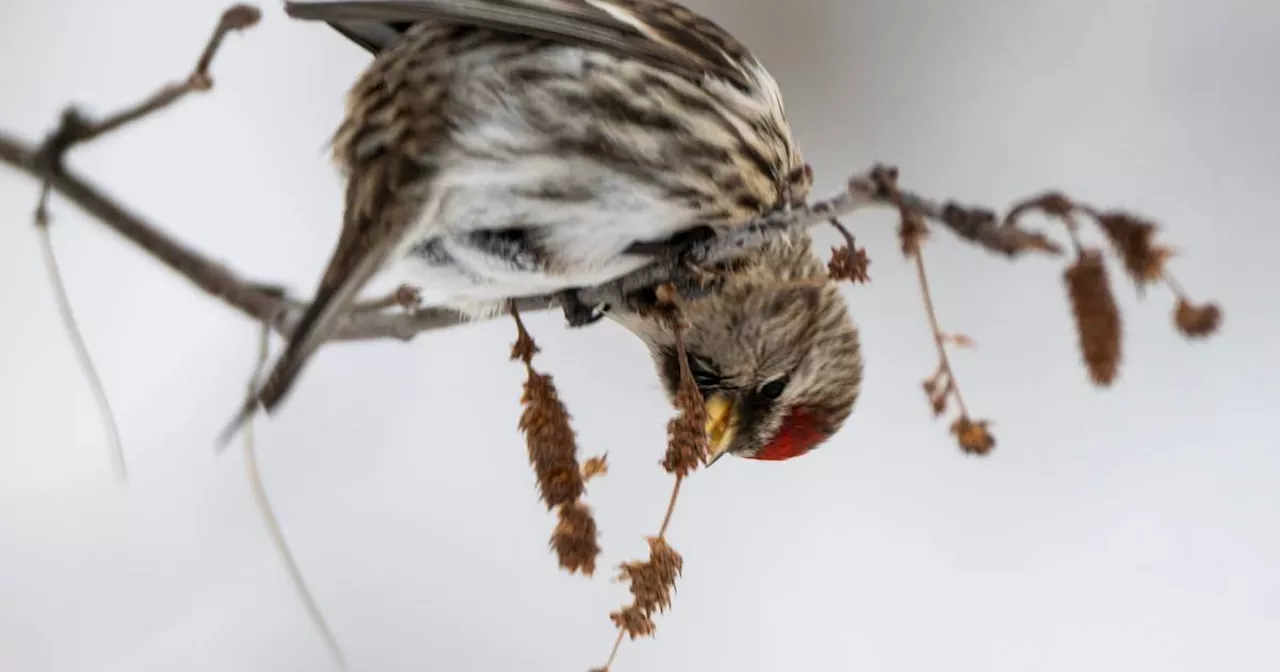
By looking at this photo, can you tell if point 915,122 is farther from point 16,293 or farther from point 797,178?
point 16,293

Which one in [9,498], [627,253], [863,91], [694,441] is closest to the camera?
[694,441]

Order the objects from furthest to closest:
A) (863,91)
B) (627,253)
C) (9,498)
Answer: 1. (863,91)
2. (9,498)
3. (627,253)

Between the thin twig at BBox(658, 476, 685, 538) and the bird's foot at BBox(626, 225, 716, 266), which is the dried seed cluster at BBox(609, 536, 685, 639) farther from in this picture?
the bird's foot at BBox(626, 225, 716, 266)

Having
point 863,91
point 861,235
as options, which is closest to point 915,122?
point 863,91

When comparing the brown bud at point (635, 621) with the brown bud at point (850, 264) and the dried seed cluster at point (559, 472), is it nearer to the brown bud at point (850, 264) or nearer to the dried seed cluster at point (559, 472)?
the dried seed cluster at point (559, 472)

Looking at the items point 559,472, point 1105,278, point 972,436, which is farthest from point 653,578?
point 1105,278

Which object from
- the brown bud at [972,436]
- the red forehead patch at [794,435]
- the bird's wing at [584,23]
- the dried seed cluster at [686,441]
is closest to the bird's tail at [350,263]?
the bird's wing at [584,23]

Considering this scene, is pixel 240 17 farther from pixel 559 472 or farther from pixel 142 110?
pixel 559 472

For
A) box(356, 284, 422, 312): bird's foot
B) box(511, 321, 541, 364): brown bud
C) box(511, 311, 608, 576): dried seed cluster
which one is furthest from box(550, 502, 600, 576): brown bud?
box(356, 284, 422, 312): bird's foot
